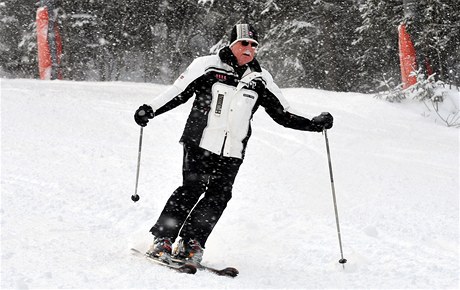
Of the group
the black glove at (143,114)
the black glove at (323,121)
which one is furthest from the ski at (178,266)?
the black glove at (323,121)

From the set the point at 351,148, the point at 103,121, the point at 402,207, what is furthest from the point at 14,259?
the point at 103,121

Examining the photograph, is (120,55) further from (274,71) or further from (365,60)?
(365,60)

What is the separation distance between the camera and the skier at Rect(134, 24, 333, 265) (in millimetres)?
4238

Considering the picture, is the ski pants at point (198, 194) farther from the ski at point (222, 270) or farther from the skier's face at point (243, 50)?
the skier's face at point (243, 50)

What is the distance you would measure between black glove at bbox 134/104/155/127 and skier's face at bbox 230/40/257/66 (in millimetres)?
720

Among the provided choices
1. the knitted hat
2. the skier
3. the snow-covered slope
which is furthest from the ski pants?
the knitted hat

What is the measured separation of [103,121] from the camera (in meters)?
9.78

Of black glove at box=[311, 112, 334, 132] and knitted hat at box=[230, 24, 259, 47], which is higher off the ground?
knitted hat at box=[230, 24, 259, 47]

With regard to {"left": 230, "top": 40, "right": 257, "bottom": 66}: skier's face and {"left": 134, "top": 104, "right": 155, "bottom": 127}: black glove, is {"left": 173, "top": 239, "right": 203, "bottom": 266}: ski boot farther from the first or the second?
{"left": 230, "top": 40, "right": 257, "bottom": 66}: skier's face

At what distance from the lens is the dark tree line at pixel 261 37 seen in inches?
675

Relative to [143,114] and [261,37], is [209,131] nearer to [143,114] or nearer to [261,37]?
[143,114]

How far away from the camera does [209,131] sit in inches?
168

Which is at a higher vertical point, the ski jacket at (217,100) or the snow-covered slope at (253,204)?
the ski jacket at (217,100)

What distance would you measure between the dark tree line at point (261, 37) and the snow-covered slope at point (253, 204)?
7327 mm
